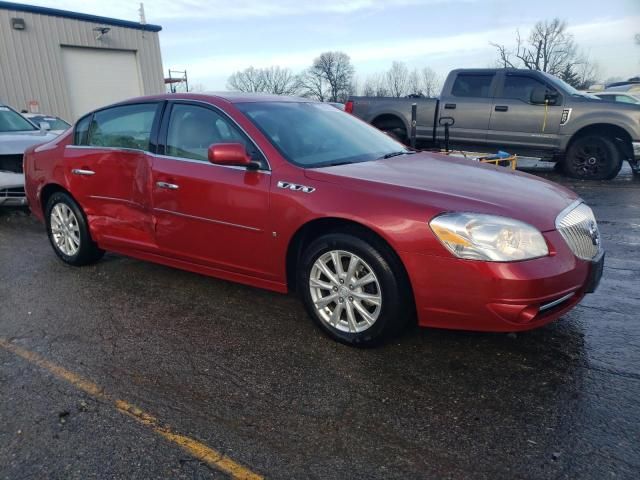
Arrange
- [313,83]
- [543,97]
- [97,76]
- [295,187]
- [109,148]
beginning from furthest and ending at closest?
[313,83], [97,76], [543,97], [109,148], [295,187]

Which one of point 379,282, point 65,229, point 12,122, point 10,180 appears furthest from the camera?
point 12,122

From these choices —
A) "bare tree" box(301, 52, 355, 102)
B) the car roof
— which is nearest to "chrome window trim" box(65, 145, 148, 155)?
the car roof

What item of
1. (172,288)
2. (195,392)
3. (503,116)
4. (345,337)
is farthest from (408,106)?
(195,392)

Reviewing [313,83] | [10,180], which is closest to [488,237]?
[10,180]

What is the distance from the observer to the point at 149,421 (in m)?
2.45

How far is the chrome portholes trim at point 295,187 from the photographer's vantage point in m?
3.17

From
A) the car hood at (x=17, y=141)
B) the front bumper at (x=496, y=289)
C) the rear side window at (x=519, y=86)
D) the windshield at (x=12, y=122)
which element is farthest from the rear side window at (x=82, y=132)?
the rear side window at (x=519, y=86)

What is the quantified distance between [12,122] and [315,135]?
6.73 meters

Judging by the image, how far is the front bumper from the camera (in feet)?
8.64

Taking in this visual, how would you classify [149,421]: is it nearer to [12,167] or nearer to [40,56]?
[12,167]

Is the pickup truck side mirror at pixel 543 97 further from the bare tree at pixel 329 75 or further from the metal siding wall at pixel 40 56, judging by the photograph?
the bare tree at pixel 329 75

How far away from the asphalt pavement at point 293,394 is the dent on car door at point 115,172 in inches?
24.9

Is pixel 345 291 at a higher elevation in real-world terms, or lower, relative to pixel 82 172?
lower

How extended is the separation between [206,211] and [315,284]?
99cm
